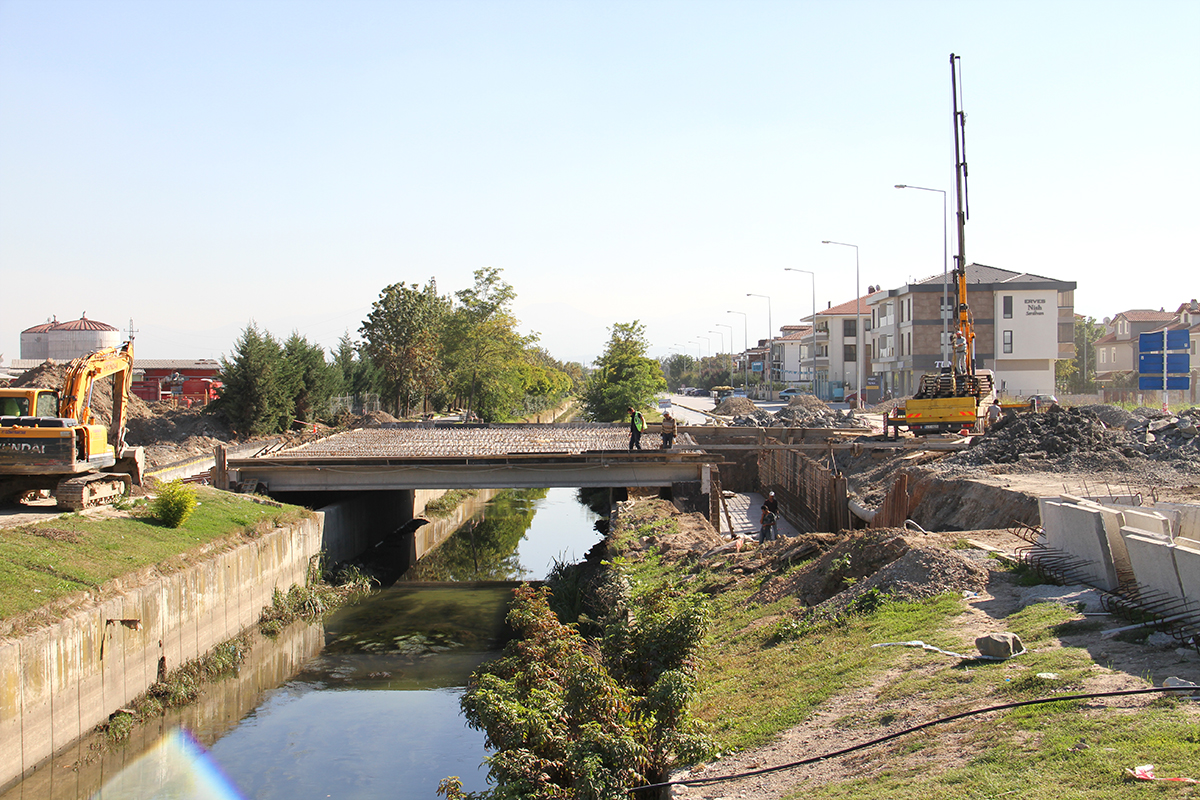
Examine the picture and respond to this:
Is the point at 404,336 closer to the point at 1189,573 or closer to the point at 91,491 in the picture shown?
the point at 91,491

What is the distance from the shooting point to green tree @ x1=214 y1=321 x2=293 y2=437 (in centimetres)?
4403

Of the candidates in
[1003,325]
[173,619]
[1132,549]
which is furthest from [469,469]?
[1003,325]

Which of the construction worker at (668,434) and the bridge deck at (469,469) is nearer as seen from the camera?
the bridge deck at (469,469)

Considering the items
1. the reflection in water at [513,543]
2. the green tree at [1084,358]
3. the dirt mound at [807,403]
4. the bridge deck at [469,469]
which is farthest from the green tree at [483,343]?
the green tree at [1084,358]

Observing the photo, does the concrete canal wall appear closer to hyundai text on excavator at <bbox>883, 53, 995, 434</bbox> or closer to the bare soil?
the bare soil

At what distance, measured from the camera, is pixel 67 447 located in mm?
20688

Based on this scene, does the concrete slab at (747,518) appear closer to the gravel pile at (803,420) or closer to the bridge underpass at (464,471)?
the bridge underpass at (464,471)

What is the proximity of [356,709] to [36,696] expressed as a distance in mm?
6111

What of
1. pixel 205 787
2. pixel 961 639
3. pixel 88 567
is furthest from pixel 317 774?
pixel 961 639

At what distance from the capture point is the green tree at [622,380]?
63.7m

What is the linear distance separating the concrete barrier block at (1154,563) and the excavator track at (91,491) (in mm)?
20734

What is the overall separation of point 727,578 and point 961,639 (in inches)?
286

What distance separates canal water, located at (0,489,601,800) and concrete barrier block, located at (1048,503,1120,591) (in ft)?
30.5

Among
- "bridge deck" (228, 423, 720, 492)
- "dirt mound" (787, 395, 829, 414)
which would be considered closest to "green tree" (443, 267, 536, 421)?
"dirt mound" (787, 395, 829, 414)
